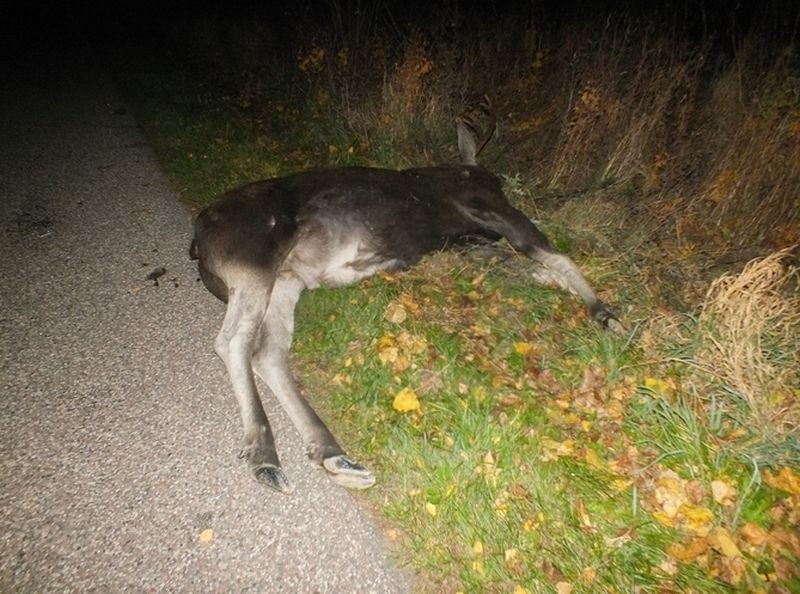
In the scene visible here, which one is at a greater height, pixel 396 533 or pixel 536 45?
pixel 536 45

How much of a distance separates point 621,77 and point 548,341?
3.42 meters

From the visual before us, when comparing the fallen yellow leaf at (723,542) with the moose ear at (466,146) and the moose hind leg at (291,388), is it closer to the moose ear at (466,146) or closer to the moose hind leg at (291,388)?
the moose hind leg at (291,388)

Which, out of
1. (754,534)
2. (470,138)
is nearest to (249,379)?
(754,534)

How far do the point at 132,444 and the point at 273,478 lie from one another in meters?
0.89

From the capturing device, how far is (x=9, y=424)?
110 inches

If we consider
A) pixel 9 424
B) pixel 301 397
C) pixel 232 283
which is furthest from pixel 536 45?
pixel 9 424

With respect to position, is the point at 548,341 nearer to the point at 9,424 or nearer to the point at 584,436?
the point at 584,436

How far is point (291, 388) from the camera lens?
10.1 ft

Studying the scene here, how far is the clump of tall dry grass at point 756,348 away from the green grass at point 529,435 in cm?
13

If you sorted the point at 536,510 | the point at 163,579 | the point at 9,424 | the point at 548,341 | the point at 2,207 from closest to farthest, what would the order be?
the point at 163,579, the point at 536,510, the point at 9,424, the point at 548,341, the point at 2,207

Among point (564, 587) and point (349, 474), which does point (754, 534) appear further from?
point (349, 474)

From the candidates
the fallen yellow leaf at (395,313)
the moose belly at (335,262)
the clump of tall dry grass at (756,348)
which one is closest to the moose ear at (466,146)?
the moose belly at (335,262)

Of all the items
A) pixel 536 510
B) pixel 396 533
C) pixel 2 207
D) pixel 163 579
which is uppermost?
pixel 536 510

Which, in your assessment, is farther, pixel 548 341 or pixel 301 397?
pixel 548 341
